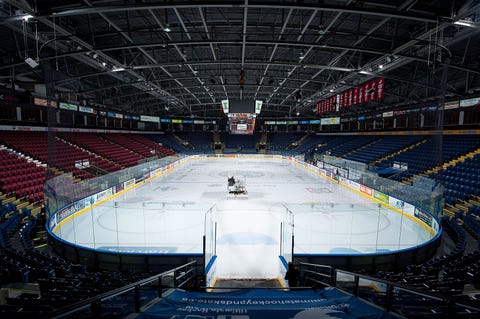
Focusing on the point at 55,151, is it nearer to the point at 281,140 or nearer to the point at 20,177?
the point at 20,177

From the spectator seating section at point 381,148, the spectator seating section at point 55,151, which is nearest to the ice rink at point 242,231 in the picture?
the spectator seating section at point 55,151

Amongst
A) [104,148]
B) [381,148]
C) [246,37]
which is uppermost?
[246,37]

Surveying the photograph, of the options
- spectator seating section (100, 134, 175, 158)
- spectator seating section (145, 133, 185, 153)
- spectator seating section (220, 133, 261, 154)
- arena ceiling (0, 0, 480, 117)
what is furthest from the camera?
spectator seating section (220, 133, 261, 154)

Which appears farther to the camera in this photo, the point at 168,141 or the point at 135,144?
the point at 168,141

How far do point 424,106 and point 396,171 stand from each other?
6.71m

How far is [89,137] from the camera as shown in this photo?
25.8 metres

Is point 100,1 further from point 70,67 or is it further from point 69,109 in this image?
point 69,109

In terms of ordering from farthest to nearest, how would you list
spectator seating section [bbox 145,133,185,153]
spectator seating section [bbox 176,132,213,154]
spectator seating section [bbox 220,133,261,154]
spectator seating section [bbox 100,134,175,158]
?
spectator seating section [bbox 176,132,213,154] → spectator seating section [bbox 220,133,261,154] → spectator seating section [bbox 145,133,185,153] → spectator seating section [bbox 100,134,175,158]

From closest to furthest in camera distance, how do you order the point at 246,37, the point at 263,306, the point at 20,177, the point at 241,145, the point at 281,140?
1. the point at 263,306
2. the point at 20,177
3. the point at 246,37
4. the point at 281,140
5. the point at 241,145

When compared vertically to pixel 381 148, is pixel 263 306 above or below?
below

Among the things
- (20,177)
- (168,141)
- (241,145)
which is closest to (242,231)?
(20,177)

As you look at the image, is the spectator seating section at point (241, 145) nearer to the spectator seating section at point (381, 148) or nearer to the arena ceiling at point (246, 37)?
the arena ceiling at point (246, 37)

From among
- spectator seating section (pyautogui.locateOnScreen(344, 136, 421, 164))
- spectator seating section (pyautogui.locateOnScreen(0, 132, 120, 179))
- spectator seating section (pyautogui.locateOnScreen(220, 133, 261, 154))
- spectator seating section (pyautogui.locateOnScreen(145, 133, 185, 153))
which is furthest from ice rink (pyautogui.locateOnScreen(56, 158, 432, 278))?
spectator seating section (pyautogui.locateOnScreen(220, 133, 261, 154))

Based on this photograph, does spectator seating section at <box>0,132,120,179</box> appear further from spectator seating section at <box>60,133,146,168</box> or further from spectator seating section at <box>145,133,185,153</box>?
spectator seating section at <box>145,133,185,153</box>
